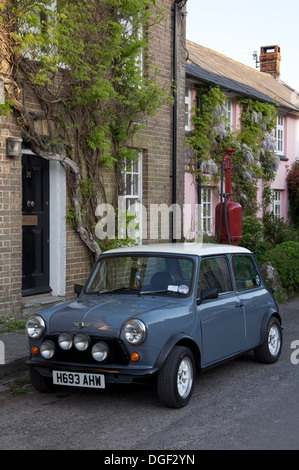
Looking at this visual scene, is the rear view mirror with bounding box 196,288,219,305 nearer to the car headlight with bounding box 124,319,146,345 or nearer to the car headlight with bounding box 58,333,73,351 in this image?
the car headlight with bounding box 124,319,146,345

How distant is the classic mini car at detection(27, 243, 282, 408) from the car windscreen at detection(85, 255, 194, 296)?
0.01 metres

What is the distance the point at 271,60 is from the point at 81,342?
92.2ft

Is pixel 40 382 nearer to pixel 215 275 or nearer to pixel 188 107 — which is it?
pixel 215 275

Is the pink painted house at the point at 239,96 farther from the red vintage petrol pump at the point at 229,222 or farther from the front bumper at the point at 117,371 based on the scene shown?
the front bumper at the point at 117,371

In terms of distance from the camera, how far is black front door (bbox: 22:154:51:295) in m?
9.87

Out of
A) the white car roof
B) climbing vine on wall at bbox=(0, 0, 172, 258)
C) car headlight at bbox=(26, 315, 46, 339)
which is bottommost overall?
car headlight at bbox=(26, 315, 46, 339)

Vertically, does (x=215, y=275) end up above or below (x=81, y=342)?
above

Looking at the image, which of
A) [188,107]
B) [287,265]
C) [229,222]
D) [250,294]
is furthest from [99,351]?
[188,107]

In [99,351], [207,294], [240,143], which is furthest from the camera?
[240,143]

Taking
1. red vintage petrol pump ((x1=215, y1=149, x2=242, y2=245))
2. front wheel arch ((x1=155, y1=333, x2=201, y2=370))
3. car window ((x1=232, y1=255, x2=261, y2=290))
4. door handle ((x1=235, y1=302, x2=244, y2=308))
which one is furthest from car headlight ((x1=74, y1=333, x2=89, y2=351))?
red vintage petrol pump ((x1=215, y1=149, x2=242, y2=245))

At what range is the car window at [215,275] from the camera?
6465mm

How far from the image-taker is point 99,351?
5.51m

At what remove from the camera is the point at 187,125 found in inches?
649

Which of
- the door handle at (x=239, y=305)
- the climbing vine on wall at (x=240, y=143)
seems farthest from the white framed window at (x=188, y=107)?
the door handle at (x=239, y=305)
